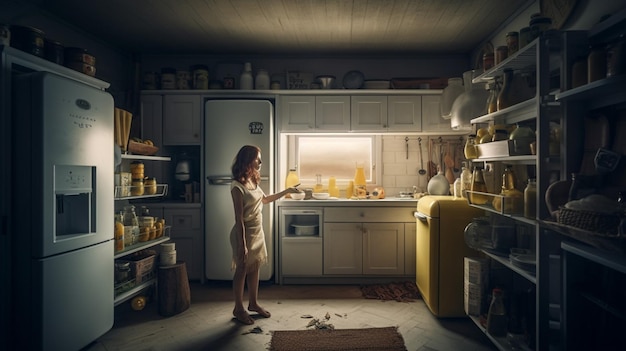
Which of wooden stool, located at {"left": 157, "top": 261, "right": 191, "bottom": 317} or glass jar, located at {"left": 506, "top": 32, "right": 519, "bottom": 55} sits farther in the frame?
wooden stool, located at {"left": 157, "top": 261, "right": 191, "bottom": 317}

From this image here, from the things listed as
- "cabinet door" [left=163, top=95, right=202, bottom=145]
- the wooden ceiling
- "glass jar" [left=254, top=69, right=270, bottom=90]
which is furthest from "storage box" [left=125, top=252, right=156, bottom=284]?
the wooden ceiling

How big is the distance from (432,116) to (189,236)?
2.93 meters

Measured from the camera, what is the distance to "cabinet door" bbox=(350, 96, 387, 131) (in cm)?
386

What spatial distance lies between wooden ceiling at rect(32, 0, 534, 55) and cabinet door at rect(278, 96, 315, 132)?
619mm

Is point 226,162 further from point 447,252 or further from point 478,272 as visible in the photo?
point 478,272

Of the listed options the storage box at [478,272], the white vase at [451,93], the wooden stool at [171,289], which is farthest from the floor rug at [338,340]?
the white vase at [451,93]

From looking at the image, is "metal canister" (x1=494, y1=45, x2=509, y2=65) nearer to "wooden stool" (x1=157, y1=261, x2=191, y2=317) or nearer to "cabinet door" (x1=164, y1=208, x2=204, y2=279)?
"wooden stool" (x1=157, y1=261, x2=191, y2=317)

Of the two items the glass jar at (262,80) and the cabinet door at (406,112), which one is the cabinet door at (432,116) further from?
the glass jar at (262,80)

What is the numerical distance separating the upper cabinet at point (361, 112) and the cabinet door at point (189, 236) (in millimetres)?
1394

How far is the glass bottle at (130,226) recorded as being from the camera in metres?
2.83

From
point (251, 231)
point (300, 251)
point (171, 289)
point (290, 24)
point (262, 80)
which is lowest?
point (171, 289)

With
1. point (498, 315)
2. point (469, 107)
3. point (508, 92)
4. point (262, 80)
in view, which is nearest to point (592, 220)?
point (508, 92)

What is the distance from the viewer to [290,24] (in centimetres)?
331

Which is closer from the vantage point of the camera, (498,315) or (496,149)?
(496,149)
